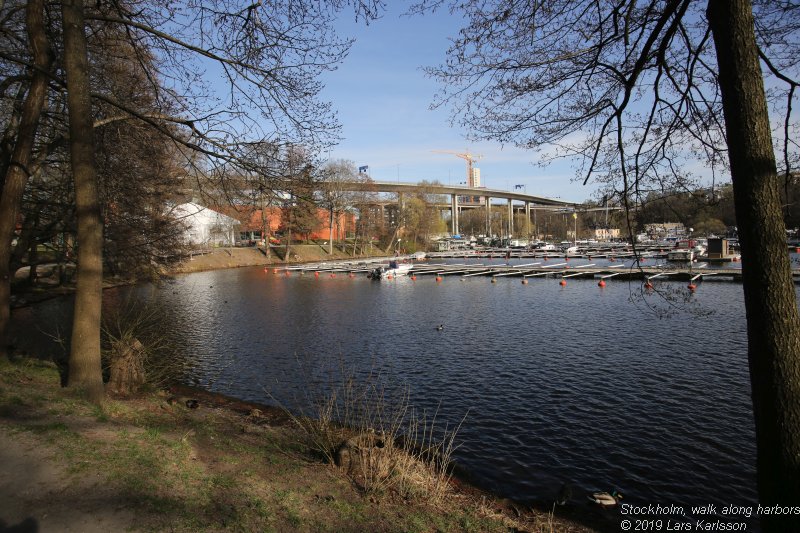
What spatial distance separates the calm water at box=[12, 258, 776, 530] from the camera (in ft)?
27.0

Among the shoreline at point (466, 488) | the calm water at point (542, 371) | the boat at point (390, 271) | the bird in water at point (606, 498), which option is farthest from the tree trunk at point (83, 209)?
the boat at point (390, 271)

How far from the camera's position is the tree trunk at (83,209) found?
272 inches

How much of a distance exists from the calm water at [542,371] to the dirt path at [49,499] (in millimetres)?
5598

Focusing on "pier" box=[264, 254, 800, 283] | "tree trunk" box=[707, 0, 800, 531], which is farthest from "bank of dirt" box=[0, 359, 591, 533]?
"pier" box=[264, 254, 800, 283]

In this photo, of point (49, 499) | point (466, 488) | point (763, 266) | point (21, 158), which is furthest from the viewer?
point (21, 158)

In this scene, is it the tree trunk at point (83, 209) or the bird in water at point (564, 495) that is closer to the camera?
the tree trunk at point (83, 209)

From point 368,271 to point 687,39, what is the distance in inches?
1687

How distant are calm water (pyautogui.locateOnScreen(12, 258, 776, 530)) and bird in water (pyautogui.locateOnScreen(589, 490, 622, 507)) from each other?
0.60 ft

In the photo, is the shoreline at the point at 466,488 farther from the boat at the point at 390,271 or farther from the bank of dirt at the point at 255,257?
the bank of dirt at the point at 255,257

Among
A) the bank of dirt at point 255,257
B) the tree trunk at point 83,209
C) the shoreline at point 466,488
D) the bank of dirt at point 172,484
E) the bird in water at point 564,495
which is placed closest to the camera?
the bank of dirt at point 172,484

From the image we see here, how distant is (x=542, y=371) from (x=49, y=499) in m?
11.9

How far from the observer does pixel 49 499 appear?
168 inches

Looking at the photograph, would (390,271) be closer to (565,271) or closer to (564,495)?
(565,271)

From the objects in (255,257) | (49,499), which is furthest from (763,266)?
(255,257)
